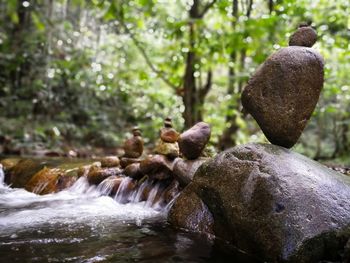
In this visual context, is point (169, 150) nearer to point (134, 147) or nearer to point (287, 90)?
point (134, 147)

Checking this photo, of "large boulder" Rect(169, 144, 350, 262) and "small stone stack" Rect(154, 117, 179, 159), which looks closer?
"large boulder" Rect(169, 144, 350, 262)

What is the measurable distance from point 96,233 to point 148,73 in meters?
7.25

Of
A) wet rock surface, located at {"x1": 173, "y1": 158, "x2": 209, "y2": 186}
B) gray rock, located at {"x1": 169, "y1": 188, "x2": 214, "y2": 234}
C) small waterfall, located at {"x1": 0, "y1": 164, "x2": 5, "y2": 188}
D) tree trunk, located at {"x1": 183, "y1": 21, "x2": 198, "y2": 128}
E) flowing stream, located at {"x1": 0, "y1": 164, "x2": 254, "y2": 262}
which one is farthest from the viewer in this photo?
tree trunk, located at {"x1": 183, "y1": 21, "x2": 198, "y2": 128}

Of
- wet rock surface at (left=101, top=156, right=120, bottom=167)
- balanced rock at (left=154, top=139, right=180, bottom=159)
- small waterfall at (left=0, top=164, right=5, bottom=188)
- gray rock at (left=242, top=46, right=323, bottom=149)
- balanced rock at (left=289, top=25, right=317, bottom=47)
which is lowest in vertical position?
small waterfall at (left=0, top=164, right=5, bottom=188)

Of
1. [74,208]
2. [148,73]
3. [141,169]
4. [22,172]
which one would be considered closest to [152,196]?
[141,169]

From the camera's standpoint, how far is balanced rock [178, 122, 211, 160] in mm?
5465

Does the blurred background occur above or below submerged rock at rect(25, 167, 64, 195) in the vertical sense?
above

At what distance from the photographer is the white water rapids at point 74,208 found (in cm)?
491

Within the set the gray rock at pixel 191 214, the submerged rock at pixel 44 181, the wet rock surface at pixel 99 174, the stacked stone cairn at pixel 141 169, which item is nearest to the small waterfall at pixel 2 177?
the stacked stone cairn at pixel 141 169

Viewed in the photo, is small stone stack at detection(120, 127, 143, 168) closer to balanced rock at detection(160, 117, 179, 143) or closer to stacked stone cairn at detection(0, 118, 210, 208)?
stacked stone cairn at detection(0, 118, 210, 208)

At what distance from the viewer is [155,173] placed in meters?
6.10

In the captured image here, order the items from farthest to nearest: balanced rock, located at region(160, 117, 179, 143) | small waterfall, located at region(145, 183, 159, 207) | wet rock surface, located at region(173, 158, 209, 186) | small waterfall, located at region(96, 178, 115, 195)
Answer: small waterfall, located at region(96, 178, 115, 195) < balanced rock, located at region(160, 117, 179, 143) < small waterfall, located at region(145, 183, 159, 207) < wet rock surface, located at region(173, 158, 209, 186)

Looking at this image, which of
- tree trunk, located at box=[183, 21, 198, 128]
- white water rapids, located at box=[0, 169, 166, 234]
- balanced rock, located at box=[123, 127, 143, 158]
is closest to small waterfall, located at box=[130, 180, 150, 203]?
white water rapids, located at box=[0, 169, 166, 234]

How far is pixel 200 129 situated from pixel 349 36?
15.3ft
